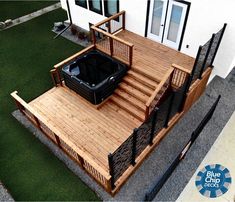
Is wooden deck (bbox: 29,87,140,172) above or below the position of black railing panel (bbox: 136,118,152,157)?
below

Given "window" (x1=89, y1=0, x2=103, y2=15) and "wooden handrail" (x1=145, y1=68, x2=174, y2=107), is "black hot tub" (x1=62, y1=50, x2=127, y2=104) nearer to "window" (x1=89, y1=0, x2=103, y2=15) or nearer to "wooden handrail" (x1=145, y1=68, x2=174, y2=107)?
"wooden handrail" (x1=145, y1=68, x2=174, y2=107)

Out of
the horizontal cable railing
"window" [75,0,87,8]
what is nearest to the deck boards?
the horizontal cable railing

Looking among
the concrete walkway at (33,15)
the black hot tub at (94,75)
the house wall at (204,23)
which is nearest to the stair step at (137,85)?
the black hot tub at (94,75)

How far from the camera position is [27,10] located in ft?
50.9

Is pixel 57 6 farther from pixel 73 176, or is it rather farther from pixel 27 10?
pixel 73 176

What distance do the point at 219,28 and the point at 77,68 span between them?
219 inches

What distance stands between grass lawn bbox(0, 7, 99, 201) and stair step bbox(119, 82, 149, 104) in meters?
3.52

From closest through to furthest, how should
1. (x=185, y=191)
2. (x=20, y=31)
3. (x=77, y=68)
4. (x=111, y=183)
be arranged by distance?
(x=111, y=183) < (x=185, y=191) < (x=77, y=68) < (x=20, y=31)

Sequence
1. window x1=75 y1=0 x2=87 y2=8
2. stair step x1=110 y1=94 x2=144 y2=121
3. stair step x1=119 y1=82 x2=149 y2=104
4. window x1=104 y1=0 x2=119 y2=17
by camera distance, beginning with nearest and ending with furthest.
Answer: stair step x1=110 y1=94 x2=144 y2=121 < stair step x1=119 y1=82 x2=149 y2=104 < window x1=104 y1=0 x2=119 y2=17 < window x1=75 y1=0 x2=87 y2=8

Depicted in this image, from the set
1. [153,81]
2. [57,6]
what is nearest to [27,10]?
[57,6]

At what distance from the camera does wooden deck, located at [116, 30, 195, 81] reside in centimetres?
897

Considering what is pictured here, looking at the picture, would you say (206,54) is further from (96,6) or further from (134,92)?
(96,6)

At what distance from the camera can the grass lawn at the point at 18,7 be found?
15.1m

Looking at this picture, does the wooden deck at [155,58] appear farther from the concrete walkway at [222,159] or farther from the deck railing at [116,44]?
the concrete walkway at [222,159]
